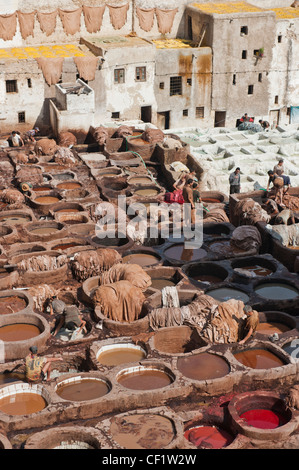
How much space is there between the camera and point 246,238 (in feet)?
81.7

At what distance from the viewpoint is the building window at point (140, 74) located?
144 feet

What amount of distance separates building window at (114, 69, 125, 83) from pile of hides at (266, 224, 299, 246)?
70.5 feet

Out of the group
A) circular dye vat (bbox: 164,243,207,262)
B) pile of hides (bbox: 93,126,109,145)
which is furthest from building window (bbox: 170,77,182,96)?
circular dye vat (bbox: 164,243,207,262)

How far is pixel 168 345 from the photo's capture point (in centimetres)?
2002

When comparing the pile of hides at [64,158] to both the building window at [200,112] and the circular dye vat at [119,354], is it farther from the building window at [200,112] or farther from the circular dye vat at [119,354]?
the circular dye vat at [119,354]

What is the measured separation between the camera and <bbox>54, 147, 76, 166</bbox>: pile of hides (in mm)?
33719

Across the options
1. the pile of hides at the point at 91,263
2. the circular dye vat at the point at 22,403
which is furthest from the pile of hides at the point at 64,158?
the circular dye vat at the point at 22,403

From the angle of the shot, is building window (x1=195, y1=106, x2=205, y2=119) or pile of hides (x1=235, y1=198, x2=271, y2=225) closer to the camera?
pile of hides (x1=235, y1=198, x2=271, y2=225)

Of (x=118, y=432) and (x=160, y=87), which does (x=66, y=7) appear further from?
(x=118, y=432)

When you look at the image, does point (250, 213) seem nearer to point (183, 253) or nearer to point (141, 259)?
point (183, 253)

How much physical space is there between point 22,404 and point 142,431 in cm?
302

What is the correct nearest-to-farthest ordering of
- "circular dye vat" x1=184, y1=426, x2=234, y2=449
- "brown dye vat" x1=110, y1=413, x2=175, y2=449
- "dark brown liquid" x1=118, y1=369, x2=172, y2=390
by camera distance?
1. "brown dye vat" x1=110, y1=413, x2=175, y2=449
2. "circular dye vat" x1=184, y1=426, x2=234, y2=449
3. "dark brown liquid" x1=118, y1=369, x2=172, y2=390

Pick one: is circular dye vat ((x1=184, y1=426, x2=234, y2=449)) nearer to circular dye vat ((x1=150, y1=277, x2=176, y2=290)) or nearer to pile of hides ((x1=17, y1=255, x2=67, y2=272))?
circular dye vat ((x1=150, y1=277, x2=176, y2=290))

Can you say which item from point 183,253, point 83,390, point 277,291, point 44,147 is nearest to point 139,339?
point 83,390
